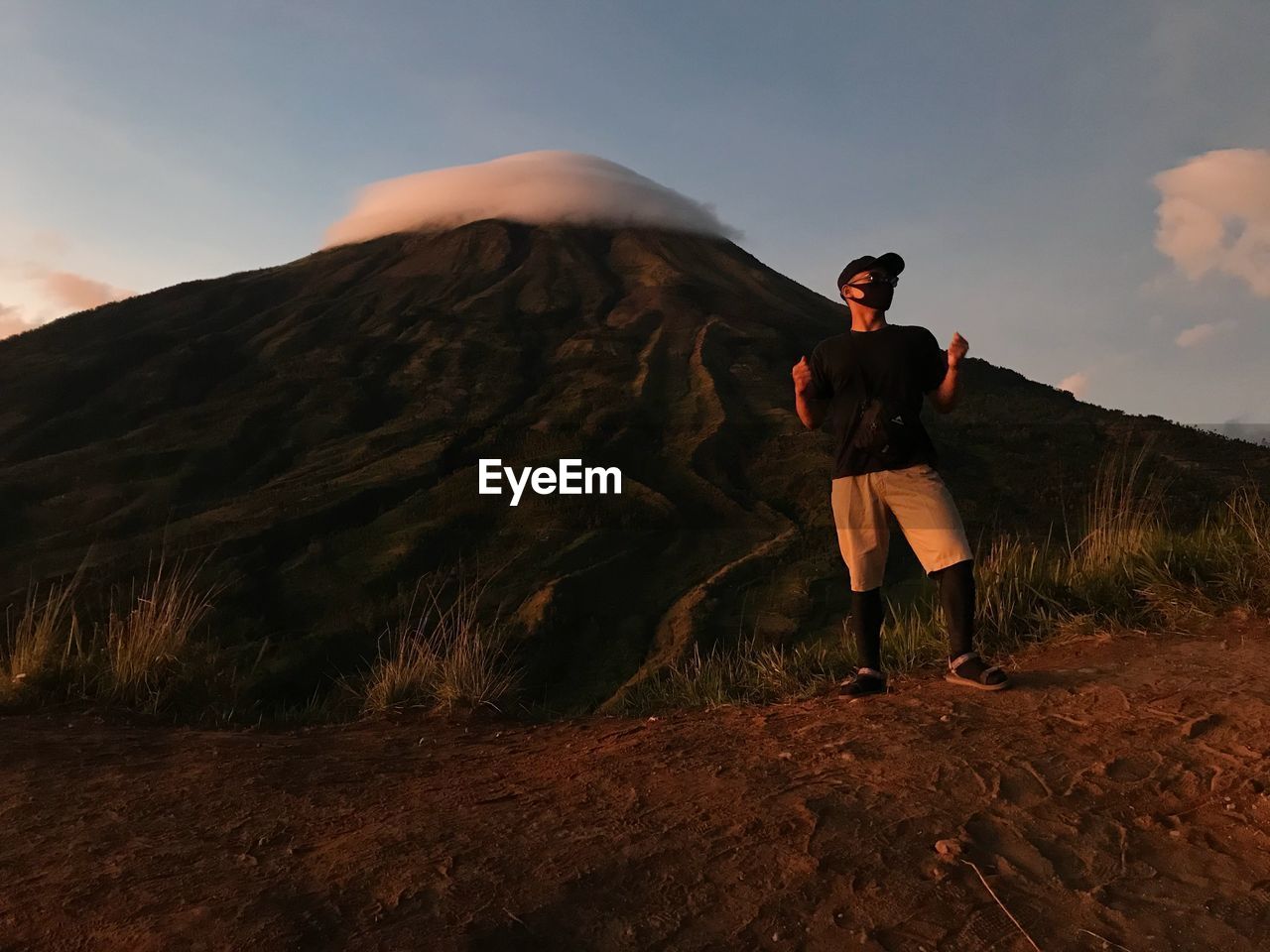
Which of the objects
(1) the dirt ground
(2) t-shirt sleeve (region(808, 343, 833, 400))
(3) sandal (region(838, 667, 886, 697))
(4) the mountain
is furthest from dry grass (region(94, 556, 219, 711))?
(4) the mountain

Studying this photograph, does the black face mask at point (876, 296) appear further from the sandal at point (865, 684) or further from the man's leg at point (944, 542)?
the sandal at point (865, 684)

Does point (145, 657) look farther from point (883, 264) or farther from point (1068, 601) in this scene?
point (1068, 601)

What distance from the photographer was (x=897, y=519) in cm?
391

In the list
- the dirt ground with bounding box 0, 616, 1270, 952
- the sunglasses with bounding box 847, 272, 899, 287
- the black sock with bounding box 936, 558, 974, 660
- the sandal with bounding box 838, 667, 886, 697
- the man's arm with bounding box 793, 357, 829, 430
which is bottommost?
the dirt ground with bounding box 0, 616, 1270, 952

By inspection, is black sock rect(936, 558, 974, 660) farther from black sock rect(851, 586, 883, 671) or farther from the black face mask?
the black face mask

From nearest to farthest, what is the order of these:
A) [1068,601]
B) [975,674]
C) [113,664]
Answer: [975,674], [1068,601], [113,664]

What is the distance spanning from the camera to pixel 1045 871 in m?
2.23

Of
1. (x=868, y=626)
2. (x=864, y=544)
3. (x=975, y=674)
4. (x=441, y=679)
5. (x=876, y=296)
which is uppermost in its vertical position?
(x=876, y=296)

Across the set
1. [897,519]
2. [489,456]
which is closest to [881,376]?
[897,519]

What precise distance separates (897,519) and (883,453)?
321mm

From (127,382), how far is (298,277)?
50.5 feet

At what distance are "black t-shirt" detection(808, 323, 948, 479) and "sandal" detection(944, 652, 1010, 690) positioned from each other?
0.85 m

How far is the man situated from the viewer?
12.2ft

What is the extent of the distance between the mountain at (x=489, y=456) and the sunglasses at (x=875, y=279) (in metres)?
13.5
